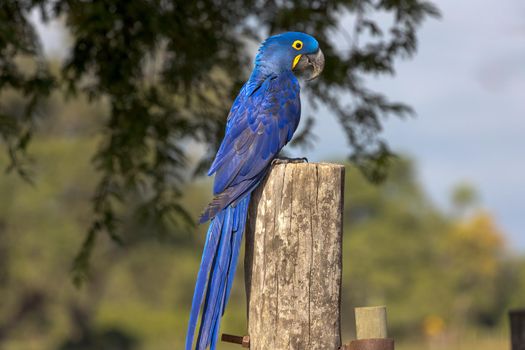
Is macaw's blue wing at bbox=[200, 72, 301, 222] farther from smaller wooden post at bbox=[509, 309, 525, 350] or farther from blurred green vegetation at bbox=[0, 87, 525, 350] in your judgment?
blurred green vegetation at bbox=[0, 87, 525, 350]

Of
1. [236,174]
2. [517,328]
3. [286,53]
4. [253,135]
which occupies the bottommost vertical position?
[517,328]

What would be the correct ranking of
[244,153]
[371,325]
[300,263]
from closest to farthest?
[300,263]
[371,325]
[244,153]

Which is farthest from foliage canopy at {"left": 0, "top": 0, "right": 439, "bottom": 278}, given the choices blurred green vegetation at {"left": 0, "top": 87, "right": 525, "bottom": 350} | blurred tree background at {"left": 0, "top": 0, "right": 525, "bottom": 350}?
blurred green vegetation at {"left": 0, "top": 87, "right": 525, "bottom": 350}

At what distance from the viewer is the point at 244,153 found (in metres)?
4.42

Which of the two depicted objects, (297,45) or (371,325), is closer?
(371,325)

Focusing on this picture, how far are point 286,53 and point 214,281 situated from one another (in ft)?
5.02

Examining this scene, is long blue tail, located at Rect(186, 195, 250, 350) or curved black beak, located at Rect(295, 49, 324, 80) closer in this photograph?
long blue tail, located at Rect(186, 195, 250, 350)

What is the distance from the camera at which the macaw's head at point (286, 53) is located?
16.2 ft

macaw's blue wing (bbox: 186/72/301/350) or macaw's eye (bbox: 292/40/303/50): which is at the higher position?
macaw's eye (bbox: 292/40/303/50)

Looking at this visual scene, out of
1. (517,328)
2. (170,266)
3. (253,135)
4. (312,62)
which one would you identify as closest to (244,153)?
(253,135)

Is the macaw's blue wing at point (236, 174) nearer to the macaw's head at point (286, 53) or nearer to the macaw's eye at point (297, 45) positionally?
the macaw's head at point (286, 53)

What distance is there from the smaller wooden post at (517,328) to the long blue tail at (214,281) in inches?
101

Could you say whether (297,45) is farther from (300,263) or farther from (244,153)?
(300,263)

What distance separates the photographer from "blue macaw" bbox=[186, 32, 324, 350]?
160 inches
